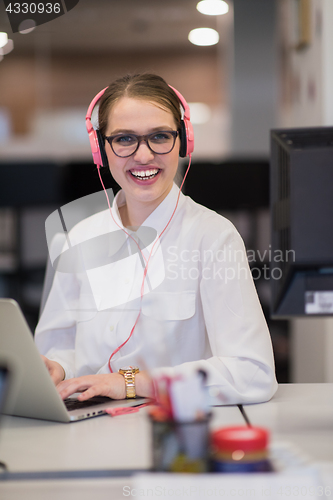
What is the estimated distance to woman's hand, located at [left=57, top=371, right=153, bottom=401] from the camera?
41.7 inches

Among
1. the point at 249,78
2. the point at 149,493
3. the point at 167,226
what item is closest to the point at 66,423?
the point at 149,493

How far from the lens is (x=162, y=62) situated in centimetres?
329

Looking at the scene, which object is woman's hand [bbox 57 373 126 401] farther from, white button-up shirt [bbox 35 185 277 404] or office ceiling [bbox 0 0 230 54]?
office ceiling [bbox 0 0 230 54]

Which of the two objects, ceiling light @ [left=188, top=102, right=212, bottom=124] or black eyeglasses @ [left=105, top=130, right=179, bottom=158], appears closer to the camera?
black eyeglasses @ [left=105, top=130, right=179, bottom=158]

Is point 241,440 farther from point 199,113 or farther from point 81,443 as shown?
point 199,113

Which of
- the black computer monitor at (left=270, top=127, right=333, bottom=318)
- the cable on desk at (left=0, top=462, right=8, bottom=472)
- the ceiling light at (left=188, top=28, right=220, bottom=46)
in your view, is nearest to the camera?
the cable on desk at (left=0, top=462, right=8, bottom=472)

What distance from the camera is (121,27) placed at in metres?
3.21

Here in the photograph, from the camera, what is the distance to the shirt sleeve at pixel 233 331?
1093 mm

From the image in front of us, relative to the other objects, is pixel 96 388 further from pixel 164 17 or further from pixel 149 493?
pixel 164 17

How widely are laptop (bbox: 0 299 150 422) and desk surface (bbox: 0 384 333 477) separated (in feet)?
0.07

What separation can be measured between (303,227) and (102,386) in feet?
1.78

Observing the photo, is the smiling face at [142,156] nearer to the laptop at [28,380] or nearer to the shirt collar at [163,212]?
the shirt collar at [163,212]

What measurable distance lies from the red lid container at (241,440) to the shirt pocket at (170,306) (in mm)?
775

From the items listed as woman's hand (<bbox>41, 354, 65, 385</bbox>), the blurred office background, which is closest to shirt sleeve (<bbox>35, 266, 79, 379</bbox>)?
woman's hand (<bbox>41, 354, 65, 385</bbox>)
